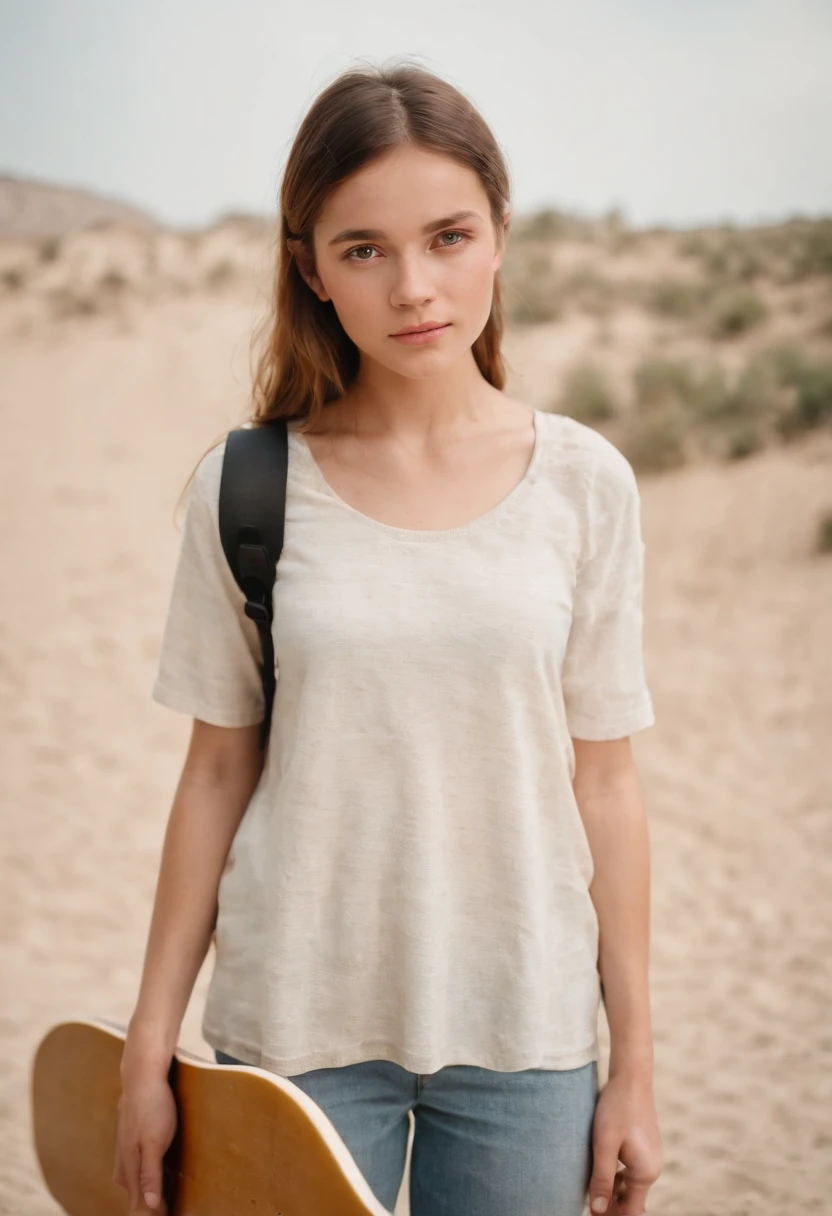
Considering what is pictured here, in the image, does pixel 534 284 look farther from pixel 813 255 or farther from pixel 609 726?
pixel 609 726

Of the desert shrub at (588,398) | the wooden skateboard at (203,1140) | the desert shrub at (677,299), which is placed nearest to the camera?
the wooden skateboard at (203,1140)

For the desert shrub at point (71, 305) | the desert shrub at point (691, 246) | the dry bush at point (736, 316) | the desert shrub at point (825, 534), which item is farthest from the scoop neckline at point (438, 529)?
the desert shrub at point (691, 246)

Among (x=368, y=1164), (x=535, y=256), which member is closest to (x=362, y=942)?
(x=368, y=1164)

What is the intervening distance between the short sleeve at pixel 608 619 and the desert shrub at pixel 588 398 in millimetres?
12811

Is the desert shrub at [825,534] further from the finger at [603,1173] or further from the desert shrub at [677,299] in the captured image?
the desert shrub at [677,299]

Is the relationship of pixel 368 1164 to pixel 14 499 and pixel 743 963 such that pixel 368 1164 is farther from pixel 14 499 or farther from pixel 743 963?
pixel 14 499

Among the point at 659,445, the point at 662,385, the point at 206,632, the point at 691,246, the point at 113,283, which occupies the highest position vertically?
the point at 691,246

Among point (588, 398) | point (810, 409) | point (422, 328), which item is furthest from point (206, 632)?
point (588, 398)

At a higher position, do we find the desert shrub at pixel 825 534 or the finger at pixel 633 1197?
the desert shrub at pixel 825 534

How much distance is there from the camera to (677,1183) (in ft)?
12.1

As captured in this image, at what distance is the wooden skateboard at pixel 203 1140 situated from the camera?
43.5 inches

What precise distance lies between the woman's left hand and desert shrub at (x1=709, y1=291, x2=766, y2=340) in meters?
17.1

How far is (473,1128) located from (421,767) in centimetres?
43

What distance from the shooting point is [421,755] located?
1.30 meters
